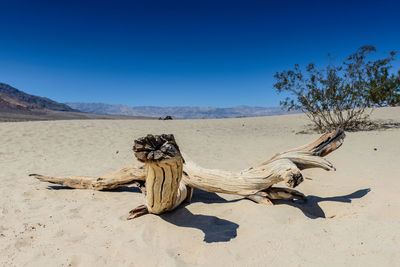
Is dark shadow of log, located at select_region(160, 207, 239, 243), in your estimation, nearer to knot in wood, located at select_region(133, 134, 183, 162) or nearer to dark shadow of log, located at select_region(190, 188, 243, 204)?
dark shadow of log, located at select_region(190, 188, 243, 204)

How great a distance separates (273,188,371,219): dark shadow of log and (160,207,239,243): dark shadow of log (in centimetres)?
92

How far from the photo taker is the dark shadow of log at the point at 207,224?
271 cm

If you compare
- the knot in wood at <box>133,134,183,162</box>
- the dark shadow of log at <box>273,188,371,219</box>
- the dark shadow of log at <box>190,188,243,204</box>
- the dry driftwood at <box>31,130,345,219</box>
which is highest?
the knot in wood at <box>133,134,183,162</box>

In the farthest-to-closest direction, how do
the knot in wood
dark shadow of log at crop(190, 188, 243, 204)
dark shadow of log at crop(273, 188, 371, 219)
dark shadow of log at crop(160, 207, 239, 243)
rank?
dark shadow of log at crop(190, 188, 243, 204)
dark shadow of log at crop(273, 188, 371, 219)
dark shadow of log at crop(160, 207, 239, 243)
the knot in wood

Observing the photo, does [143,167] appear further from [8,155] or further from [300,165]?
[8,155]

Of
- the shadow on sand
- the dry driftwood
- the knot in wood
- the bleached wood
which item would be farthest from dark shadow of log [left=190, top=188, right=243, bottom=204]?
the knot in wood

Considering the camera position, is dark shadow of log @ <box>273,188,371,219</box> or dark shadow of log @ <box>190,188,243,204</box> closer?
dark shadow of log @ <box>273,188,371,219</box>

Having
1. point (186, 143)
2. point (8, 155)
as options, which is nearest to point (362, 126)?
point (186, 143)

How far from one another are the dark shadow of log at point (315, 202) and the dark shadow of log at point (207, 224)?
0.92 m

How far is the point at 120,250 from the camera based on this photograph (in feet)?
8.25

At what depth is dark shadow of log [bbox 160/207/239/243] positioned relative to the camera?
271 centimetres

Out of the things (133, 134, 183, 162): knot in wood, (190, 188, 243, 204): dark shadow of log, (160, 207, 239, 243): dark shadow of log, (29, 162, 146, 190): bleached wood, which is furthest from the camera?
(29, 162, 146, 190): bleached wood

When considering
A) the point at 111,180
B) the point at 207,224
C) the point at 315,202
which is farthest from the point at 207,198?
the point at 111,180

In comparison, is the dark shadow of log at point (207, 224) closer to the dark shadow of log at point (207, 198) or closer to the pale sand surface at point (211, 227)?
the pale sand surface at point (211, 227)
